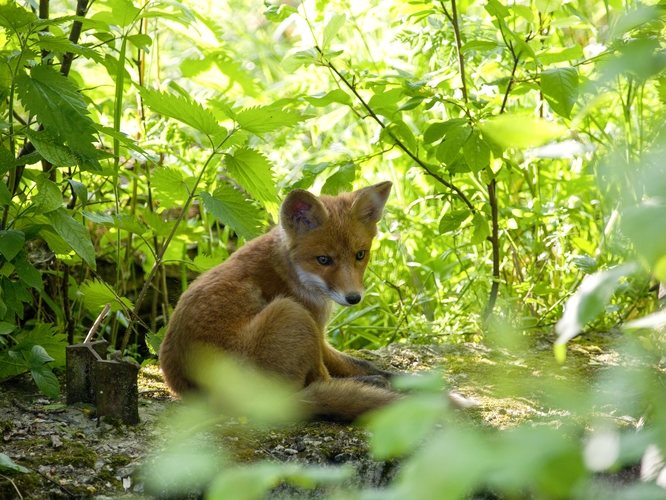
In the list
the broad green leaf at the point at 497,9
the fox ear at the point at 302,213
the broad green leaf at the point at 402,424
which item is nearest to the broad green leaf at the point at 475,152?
the broad green leaf at the point at 497,9

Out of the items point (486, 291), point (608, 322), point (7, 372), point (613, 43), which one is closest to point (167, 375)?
point (7, 372)

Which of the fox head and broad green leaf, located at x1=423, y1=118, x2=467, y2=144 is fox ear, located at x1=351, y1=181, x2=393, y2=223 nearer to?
the fox head

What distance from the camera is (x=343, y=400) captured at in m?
2.80

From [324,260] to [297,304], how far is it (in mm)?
516

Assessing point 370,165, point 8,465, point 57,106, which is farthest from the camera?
point 370,165

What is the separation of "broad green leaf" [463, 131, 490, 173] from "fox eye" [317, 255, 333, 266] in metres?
1.02

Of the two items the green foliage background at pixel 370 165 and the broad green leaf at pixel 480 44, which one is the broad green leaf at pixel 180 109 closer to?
the green foliage background at pixel 370 165

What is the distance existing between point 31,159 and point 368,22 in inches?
134

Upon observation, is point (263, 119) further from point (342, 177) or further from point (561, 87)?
point (561, 87)

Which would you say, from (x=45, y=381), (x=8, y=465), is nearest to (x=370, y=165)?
(x=45, y=381)

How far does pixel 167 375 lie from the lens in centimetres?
308

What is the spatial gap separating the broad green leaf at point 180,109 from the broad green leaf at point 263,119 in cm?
Answer: 13

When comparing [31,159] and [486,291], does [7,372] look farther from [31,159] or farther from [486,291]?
[486,291]

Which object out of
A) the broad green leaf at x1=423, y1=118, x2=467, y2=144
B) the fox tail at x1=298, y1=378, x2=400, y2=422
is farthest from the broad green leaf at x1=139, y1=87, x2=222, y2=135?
the fox tail at x1=298, y1=378, x2=400, y2=422
